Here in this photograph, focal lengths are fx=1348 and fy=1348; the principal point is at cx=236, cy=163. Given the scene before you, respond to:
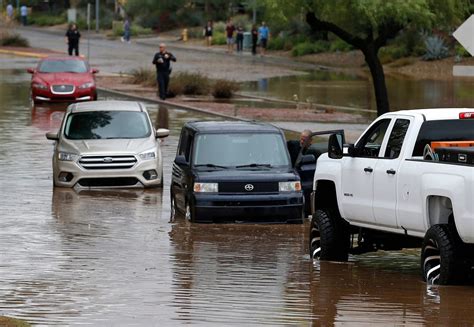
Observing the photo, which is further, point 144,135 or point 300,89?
point 300,89

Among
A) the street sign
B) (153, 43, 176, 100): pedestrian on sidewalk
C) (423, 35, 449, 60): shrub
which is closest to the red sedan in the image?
(153, 43, 176, 100): pedestrian on sidewalk

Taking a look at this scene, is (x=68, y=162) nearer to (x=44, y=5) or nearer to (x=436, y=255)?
(x=436, y=255)

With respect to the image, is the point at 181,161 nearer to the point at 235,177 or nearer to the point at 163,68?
the point at 235,177

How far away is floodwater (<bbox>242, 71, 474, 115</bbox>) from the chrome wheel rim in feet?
Result: 102

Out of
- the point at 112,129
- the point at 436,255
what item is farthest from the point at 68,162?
the point at 436,255

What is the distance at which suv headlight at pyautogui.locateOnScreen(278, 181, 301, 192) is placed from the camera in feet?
66.6

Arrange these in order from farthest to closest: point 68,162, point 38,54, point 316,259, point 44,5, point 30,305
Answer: point 44,5 → point 38,54 → point 68,162 → point 316,259 → point 30,305

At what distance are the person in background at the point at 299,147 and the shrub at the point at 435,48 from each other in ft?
146

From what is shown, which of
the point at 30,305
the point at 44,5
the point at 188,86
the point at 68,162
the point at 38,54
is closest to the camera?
the point at 30,305

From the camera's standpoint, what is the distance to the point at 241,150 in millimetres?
21031

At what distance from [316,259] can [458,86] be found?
40.9 meters

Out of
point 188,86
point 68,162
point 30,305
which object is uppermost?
point 30,305

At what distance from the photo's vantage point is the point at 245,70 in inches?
2566

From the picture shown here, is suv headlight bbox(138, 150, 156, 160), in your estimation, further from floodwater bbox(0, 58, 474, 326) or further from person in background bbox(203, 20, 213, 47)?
person in background bbox(203, 20, 213, 47)
